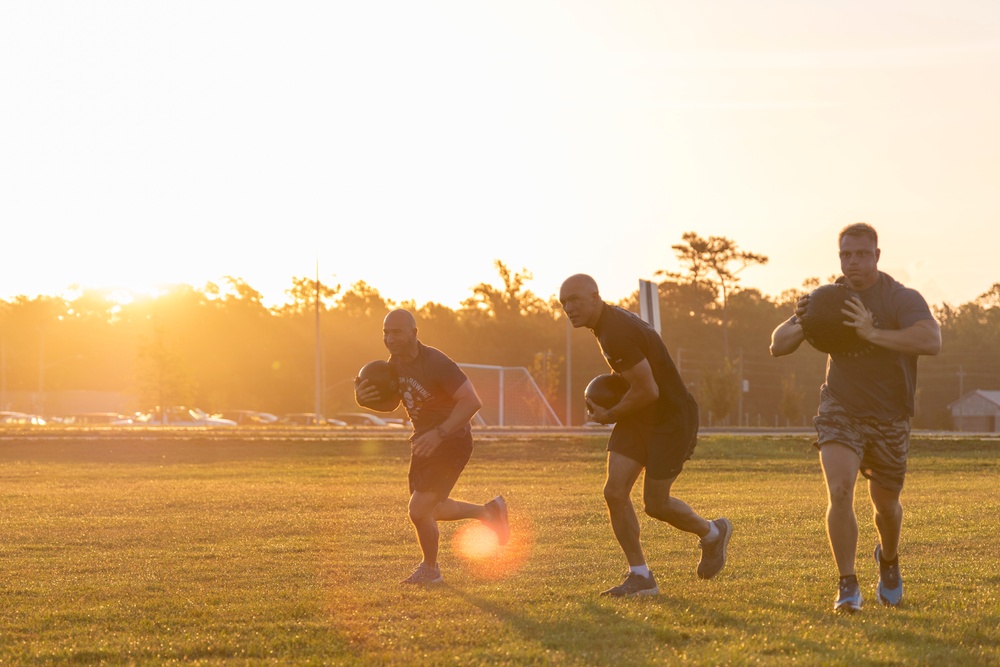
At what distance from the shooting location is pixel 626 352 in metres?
8.20

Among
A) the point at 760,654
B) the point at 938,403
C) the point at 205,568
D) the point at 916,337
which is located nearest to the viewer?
the point at 760,654

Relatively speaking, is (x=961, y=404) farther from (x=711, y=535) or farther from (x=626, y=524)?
(x=626, y=524)

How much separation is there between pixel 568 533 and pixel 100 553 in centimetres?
448

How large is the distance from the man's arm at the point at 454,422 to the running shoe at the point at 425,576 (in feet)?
2.67

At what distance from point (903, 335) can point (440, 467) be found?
3.50 m

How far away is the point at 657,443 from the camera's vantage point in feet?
27.8

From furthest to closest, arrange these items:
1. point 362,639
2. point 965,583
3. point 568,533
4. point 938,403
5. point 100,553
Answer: point 938,403, point 568,533, point 100,553, point 965,583, point 362,639

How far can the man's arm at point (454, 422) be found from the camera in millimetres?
9281

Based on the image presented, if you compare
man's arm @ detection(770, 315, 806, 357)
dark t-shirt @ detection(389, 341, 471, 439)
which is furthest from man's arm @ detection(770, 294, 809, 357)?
dark t-shirt @ detection(389, 341, 471, 439)

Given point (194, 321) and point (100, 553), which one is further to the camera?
point (194, 321)

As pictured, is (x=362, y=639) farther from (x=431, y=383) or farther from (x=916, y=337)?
(x=916, y=337)

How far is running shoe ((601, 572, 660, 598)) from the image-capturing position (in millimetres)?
8398

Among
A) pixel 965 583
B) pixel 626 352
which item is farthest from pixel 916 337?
pixel 965 583

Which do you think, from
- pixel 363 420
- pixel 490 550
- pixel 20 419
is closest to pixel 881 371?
pixel 490 550
